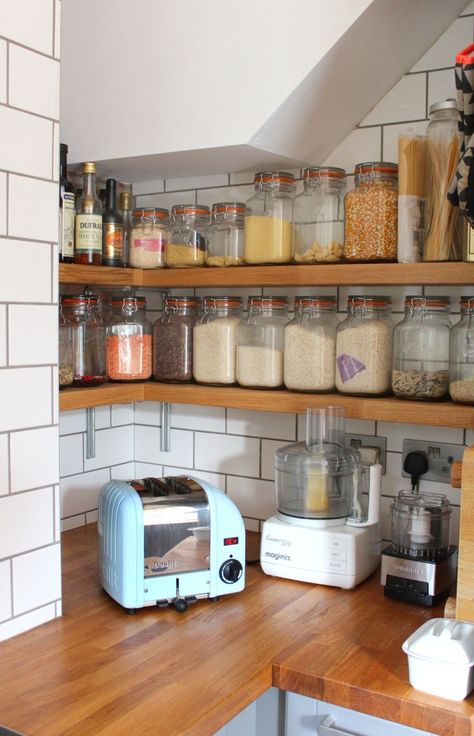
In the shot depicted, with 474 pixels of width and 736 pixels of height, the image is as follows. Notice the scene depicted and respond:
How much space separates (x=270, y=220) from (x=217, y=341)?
306mm

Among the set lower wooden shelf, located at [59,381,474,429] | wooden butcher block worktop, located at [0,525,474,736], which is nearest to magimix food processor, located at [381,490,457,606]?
wooden butcher block worktop, located at [0,525,474,736]

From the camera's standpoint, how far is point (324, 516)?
67.0 inches

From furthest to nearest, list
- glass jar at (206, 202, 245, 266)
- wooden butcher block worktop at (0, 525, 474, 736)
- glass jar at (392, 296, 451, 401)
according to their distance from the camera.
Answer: glass jar at (206, 202, 245, 266)
glass jar at (392, 296, 451, 401)
wooden butcher block worktop at (0, 525, 474, 736)

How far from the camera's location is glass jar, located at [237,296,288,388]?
179 centimetres

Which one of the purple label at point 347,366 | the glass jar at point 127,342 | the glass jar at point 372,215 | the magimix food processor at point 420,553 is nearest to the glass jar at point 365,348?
the purple label at point 347,366

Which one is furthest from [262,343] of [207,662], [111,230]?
[207,662]

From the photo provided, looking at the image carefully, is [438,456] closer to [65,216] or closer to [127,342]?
[127,342]

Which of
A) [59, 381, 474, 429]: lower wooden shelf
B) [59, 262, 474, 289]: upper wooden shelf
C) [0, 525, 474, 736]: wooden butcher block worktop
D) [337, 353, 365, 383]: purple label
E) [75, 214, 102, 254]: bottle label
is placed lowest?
[0, 525, 474, 736]: wooden butcher block worktop

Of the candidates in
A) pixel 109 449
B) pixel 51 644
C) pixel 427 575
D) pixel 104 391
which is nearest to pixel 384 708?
pixel 427 575

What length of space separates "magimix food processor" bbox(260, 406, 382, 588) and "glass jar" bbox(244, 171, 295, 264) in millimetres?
370

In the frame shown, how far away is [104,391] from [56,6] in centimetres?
80

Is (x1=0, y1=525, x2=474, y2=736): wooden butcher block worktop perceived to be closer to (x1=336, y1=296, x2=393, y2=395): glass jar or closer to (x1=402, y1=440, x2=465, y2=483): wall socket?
(x1=402, y1=440, x2=465, y2=483): wall socket

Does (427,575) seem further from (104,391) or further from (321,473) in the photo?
(104,391)

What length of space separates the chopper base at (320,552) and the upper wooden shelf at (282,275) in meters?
0.52
